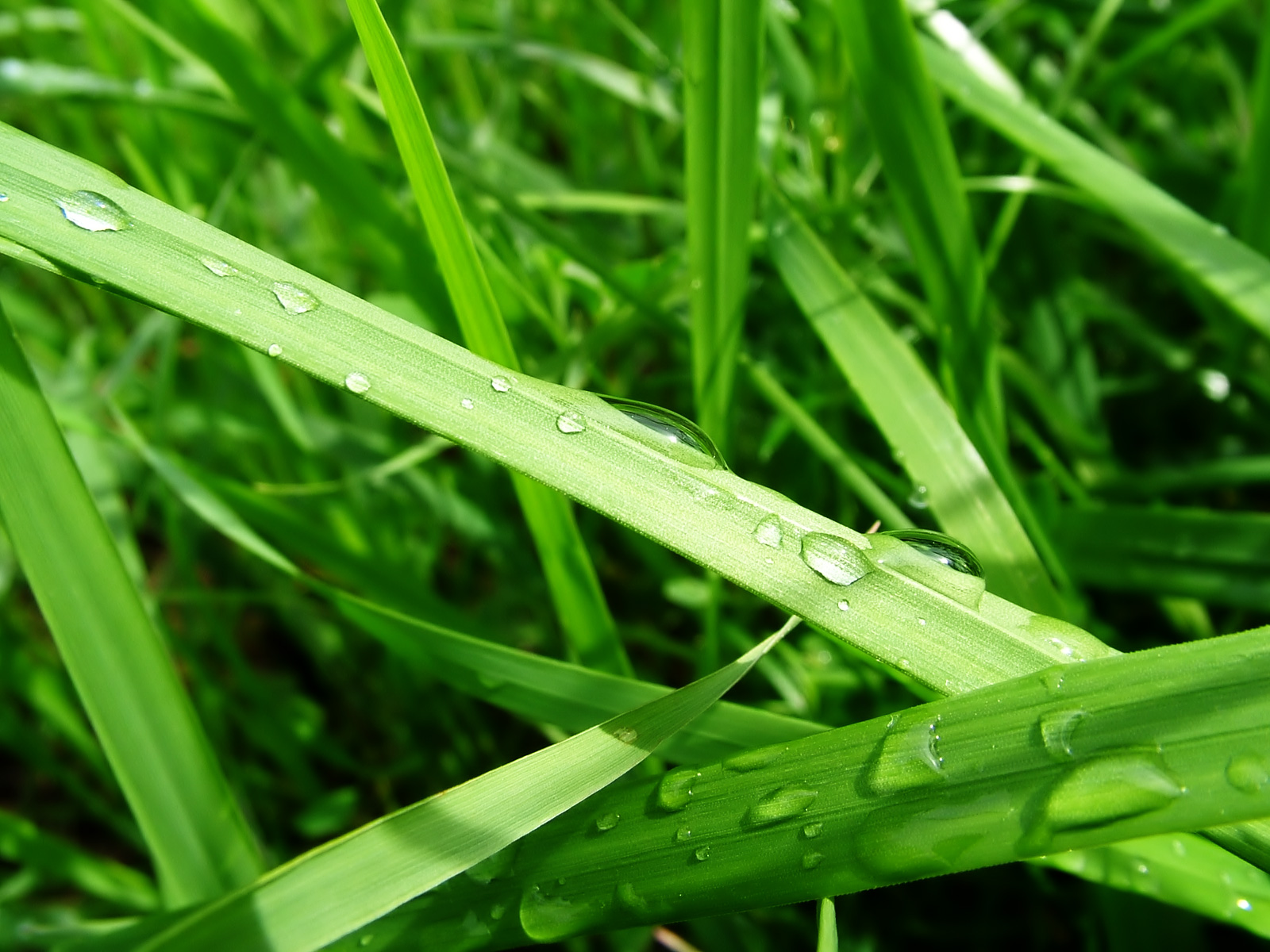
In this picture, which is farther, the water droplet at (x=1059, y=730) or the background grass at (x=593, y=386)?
the background grass at (x=593, y=386)

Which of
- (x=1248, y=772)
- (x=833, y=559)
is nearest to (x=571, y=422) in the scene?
(x=833, y=559)

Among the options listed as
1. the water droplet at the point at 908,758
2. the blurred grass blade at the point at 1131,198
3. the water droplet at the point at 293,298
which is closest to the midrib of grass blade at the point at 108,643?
the water droplet at the point at 293,298

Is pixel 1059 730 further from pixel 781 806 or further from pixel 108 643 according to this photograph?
pixel 108 643

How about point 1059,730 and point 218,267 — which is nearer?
point 1059,730

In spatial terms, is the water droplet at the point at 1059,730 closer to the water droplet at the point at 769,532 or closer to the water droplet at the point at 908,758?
the water droplet at the point at 908,758

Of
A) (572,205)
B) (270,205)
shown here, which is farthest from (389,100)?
(270,205)

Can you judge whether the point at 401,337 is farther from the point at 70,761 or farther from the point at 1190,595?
the point at 70,761
